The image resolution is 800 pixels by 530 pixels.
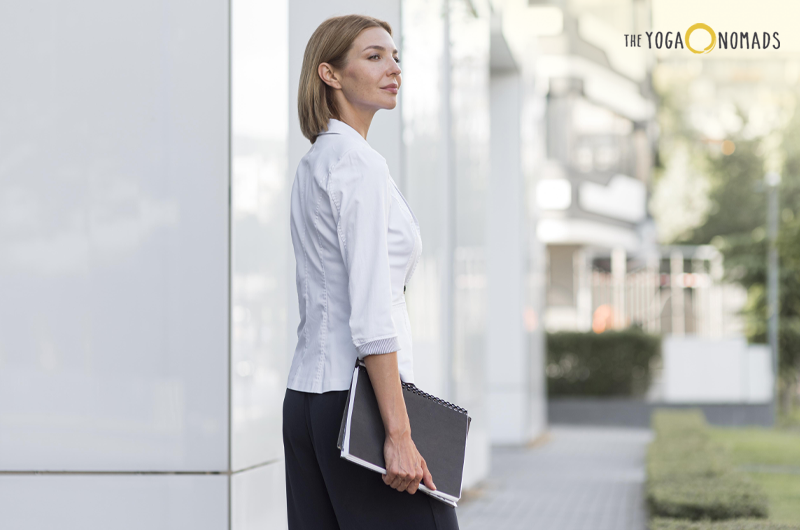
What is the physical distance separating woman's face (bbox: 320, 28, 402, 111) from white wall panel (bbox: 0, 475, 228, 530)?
1.64 m

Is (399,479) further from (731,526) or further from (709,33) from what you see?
(731,526)

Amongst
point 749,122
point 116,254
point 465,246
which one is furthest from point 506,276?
point 749,122

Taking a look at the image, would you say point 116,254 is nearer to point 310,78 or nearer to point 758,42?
point 310,78

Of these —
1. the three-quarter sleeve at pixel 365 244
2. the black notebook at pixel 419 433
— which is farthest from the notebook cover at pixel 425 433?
the three-quarter sleeve at pixel 365 244

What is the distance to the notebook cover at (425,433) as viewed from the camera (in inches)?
82.2

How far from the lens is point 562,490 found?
9070mm

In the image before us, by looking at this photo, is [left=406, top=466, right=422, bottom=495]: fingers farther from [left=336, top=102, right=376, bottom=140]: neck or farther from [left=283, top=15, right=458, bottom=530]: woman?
[left=336, top=102, right=376, bottom=140]: neck

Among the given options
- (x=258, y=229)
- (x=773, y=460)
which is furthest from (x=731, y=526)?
(x=773, y=460)

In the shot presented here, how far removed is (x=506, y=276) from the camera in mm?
13188

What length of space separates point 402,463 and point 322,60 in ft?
3.04

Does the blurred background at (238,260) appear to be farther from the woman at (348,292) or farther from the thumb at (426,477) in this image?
the thumb at (426,477)

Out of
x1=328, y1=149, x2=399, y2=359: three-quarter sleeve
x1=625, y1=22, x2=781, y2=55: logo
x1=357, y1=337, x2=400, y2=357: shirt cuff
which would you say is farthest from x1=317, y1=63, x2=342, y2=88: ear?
x1=625, y1=22, x2=781, y2=55: logo

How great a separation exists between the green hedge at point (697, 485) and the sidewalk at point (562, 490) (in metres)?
0.37

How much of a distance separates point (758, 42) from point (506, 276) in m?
9.12
